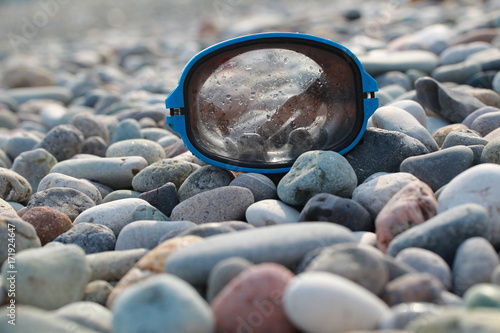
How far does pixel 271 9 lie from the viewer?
1641 centimetres

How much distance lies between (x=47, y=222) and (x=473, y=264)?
5.99ft

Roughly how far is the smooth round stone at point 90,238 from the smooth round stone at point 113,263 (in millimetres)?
220

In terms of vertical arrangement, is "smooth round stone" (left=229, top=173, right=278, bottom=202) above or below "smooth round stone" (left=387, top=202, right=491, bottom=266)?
above

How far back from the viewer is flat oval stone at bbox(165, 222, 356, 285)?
1.98 meters

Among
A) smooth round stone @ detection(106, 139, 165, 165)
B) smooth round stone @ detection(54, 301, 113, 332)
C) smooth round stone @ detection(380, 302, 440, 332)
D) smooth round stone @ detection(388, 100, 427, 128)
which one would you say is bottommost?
smooth round stone @ detection(54, 301, 113, 332)

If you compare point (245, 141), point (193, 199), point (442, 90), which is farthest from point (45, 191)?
point (442, 90)

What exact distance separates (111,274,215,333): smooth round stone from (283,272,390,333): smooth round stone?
25 cm

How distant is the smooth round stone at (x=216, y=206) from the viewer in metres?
2.77

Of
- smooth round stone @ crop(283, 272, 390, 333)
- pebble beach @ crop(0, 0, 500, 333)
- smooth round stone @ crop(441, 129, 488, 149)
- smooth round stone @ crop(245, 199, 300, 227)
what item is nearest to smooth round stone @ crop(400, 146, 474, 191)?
pebble beach @ crop(0, 0, 500, 333)

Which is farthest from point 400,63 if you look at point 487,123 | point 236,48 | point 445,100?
point 236,48

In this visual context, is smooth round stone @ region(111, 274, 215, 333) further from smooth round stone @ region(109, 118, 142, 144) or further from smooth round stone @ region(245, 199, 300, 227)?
smooth round stone @ region(109, 118, 142, 144)

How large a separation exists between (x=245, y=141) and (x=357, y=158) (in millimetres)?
592

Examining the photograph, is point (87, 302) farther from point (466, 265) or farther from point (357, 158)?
point (357, 158)

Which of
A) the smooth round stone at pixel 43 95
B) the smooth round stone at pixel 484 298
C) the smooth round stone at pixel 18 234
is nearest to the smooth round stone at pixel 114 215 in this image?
the smooth round stone at pixel 18 234
